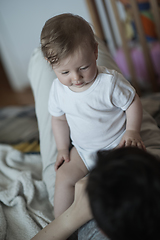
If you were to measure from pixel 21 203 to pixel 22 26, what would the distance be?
3604mm

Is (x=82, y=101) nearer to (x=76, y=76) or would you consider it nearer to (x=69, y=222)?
(x=76, y=76)

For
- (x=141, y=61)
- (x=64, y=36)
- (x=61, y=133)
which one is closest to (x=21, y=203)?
(x=61, y=133)

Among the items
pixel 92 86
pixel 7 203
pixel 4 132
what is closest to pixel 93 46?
pixel 92 86

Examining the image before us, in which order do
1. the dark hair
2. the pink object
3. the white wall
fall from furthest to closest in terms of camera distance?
the white wall < the pink object < the dark hair

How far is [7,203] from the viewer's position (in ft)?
2.90

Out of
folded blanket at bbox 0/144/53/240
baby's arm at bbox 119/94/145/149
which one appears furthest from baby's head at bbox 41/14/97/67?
folded blanket at bbox 0/144/53/240

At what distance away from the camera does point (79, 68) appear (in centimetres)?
73

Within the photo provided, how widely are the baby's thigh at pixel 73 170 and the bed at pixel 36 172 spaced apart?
0.34 ft

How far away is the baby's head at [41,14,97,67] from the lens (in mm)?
683

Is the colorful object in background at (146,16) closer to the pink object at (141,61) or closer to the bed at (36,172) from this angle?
the pink object at (141,61)

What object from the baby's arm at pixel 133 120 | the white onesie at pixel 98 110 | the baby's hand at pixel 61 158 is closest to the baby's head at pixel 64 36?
the white onesie at pixel 98 110

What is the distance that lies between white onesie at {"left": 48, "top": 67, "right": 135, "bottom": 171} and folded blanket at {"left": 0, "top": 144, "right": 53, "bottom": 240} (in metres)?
0.26

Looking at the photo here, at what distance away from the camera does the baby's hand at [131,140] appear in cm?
73

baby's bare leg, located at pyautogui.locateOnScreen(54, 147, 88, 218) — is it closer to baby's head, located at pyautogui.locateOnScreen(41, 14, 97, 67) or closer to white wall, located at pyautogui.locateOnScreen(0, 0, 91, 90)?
baby's head, located at pyautogui.locateOnScreen(41, 14, 97, 67)
